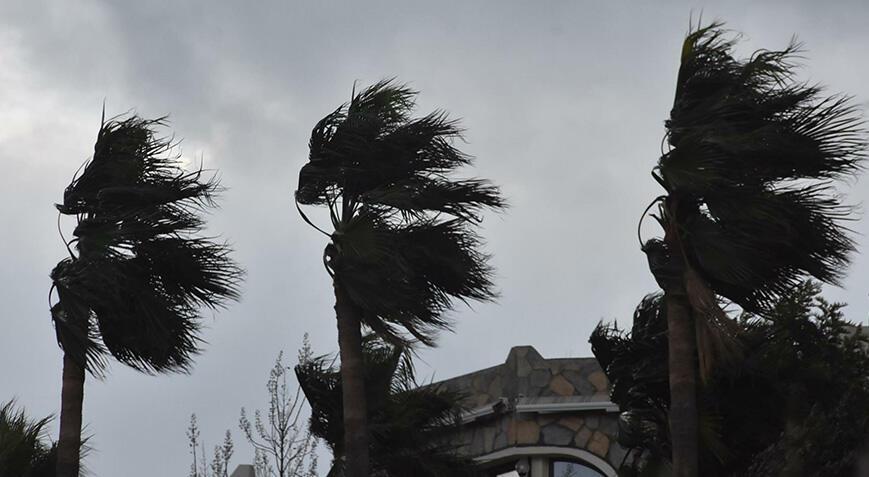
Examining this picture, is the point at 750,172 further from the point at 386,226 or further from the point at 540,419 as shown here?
the point at 540,419

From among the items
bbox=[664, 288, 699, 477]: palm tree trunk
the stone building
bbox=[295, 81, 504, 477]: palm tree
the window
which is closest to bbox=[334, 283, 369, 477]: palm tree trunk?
bbox=[295, 81, 504, 477]: palm tree

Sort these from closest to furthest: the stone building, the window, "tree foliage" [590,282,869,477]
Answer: "tree foliage" [590,282,869,477]
the stone building
the window

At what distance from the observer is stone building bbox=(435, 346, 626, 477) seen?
2292 cm

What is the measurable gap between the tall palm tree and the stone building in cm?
775

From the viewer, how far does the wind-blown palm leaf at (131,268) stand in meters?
16.7

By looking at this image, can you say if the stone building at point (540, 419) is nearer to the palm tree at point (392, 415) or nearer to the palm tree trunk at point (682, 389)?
the palm tree at point (392, 415)

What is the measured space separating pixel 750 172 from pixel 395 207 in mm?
4197

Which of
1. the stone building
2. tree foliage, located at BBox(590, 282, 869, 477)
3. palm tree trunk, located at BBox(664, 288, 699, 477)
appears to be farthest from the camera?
the stone building

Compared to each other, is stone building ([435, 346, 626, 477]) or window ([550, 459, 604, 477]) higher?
stone building ([435, 346, 626, 477])

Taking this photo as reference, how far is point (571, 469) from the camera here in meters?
23.4

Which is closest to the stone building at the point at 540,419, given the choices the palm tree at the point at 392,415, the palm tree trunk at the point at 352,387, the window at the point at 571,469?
the window at the point at 571,469

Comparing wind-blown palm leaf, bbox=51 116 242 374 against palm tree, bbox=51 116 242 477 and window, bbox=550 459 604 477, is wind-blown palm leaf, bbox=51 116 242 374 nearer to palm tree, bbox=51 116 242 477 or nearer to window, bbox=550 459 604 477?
palm tree, bbox=51 116 242 477

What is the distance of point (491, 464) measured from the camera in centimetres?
2414

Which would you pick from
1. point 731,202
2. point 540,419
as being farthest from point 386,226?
point 540,419
